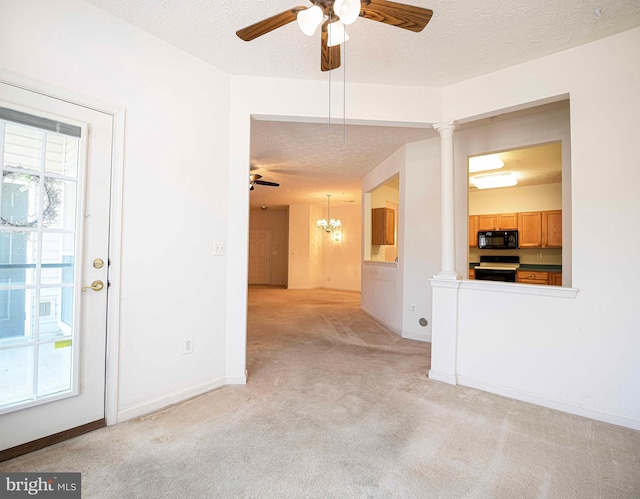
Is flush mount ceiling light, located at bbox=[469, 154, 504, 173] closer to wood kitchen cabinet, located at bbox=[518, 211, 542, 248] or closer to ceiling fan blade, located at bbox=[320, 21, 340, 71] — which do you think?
wood kitchen cabinet, located at bbox=[518, 211, 542, 248]

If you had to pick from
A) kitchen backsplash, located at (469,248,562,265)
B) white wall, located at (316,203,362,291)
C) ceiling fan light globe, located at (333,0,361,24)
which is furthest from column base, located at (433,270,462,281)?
white wall, located at (316,203,362,291)

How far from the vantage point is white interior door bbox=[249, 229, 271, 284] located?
36.9 feet

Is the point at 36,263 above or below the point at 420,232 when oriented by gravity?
below

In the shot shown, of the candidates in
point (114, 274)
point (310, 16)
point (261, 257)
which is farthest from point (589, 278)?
point (261, 257)

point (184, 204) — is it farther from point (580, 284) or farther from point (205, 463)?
point (580, 284)

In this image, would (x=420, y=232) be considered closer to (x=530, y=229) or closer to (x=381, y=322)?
(x=381, y=322)

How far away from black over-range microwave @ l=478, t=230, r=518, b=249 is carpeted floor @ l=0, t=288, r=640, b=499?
4764mm

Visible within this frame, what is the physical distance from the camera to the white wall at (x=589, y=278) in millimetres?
2148

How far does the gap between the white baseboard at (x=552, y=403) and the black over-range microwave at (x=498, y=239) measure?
4.67 metres

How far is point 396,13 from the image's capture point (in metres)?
1.59

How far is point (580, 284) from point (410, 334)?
228cm

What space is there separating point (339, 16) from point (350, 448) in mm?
2265

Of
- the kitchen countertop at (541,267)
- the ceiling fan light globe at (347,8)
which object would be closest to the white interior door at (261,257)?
the kitchen countertop at (541,267)

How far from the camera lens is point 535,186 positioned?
6.61 metres
